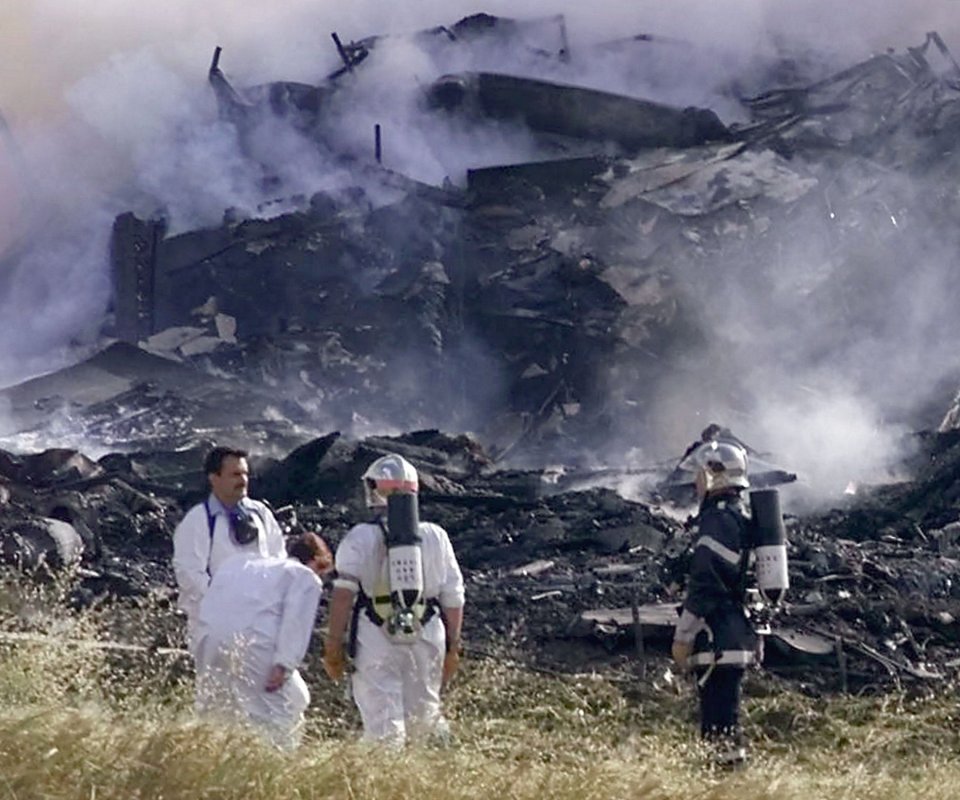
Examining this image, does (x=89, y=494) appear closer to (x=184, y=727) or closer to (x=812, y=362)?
(x=812, y=362)

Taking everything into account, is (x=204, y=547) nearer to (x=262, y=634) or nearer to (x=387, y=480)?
(x=262, y=634)

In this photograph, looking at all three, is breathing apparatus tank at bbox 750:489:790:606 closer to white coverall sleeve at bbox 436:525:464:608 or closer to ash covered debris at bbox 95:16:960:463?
white coverall sleeve at bbox 436:525:464:608

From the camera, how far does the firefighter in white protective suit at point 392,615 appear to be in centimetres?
688

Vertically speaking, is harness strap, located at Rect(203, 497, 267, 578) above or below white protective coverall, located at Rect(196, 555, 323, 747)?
above

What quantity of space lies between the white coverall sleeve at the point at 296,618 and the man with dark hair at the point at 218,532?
44 cm

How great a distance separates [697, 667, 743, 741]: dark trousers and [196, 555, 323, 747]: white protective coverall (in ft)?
5.73

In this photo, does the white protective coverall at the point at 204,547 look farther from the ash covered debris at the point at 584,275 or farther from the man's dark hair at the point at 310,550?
the ash covered debris at the point at 584,275

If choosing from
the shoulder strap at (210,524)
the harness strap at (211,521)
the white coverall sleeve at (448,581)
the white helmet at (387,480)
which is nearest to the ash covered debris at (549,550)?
the white coverall sleeve at (448,581)

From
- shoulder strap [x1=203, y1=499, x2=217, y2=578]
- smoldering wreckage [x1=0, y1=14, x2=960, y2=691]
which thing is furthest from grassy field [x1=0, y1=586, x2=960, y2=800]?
smoldering wreckage [x1=0, y1=14, x2=960, y2=691]

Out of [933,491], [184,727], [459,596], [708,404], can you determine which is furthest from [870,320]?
[184,727]

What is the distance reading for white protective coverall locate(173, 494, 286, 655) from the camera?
7074 millimetres

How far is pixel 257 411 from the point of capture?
79.4 ft

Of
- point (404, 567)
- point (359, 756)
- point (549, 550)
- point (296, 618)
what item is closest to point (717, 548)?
point (404, 567)

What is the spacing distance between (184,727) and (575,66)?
29.2m
